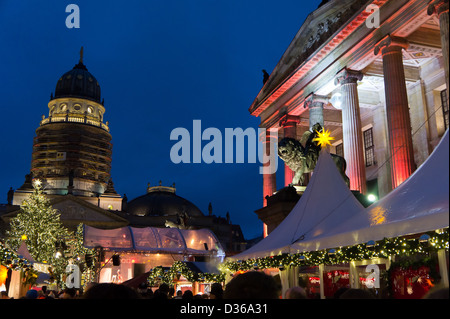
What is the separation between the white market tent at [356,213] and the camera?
7.32 meters

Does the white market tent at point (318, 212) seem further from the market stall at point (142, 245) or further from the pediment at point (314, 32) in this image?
the market stall at point (142, 245)

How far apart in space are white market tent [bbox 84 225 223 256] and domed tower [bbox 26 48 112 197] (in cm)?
3302

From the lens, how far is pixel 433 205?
23.3 ft

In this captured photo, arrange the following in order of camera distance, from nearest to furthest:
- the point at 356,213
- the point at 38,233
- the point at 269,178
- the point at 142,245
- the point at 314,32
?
the point at 356,213 → the point at 314,32 → the point at 269,178 → the point at 38,233 → the point at 142,245

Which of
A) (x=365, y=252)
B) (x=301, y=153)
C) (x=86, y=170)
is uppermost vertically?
(x=86, y=170)

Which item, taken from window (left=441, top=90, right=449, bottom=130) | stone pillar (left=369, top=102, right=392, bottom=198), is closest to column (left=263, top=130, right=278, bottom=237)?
stone pillar (left=369, top=102, right=392, bottom=198)

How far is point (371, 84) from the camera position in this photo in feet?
97.2

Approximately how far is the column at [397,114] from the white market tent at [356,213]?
7862mm

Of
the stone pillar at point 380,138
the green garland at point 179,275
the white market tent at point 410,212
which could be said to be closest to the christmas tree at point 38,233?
the green garland at point 179,275

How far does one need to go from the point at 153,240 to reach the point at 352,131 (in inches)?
1089

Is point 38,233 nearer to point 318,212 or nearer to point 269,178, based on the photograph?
point 269,178

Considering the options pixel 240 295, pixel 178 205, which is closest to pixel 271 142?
pixel 240 295

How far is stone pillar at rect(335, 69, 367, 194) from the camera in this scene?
78.5 feet

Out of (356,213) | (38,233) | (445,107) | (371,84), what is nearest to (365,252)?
(356,213)
